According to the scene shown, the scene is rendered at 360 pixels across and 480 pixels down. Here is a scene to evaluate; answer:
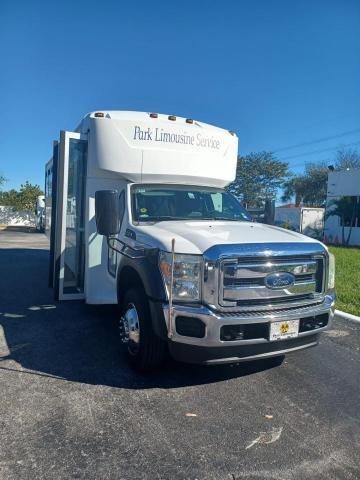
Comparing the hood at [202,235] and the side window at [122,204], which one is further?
the side window at [122,204]

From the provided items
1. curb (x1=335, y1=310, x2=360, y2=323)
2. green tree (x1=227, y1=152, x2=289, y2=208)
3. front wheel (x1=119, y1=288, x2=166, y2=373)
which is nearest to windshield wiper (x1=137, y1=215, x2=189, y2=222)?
front wheel (x1=119, y1=288, x2=166, y2=373)

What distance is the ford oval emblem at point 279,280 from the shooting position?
152 inches

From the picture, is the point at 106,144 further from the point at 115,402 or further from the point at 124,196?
the point at 115,402

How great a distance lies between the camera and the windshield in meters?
5.23

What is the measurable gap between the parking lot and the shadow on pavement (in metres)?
0.02

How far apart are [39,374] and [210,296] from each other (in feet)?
6.96

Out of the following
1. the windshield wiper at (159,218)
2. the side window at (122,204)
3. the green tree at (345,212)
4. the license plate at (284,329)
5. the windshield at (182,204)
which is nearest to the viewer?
the license plate at (284,329)

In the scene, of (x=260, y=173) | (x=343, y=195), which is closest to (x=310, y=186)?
(x=260, y=173)

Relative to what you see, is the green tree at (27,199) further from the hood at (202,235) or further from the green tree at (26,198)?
the hood at (202,235)

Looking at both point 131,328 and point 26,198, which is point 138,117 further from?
point 26,198

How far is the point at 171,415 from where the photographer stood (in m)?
3.61

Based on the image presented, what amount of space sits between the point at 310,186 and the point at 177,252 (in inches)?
2369

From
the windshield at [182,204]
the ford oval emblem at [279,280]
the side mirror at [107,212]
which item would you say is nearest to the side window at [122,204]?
the windshield at [182,204]

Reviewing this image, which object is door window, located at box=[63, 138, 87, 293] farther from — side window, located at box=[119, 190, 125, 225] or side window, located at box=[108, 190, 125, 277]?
side window, located at box=[119, 190, 125, 225]
